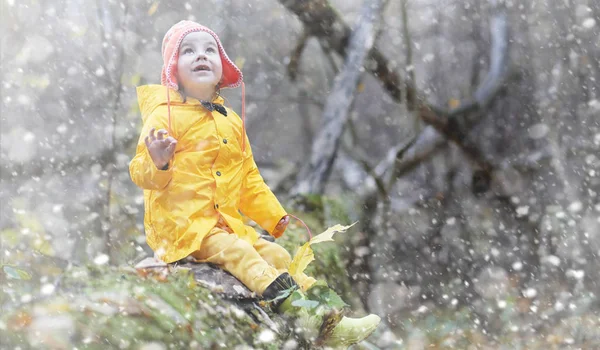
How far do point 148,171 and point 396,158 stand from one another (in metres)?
3.72

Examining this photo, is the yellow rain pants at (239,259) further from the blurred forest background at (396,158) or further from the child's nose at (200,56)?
the blurred forest background at (396,158)

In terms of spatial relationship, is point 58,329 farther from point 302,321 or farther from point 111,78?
point 111,78

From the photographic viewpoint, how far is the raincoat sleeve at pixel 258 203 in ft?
7.65

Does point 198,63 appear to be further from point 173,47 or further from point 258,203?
point 258,203

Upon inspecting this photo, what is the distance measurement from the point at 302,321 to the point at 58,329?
Result: 77 centimetres

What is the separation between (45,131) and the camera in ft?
21.0

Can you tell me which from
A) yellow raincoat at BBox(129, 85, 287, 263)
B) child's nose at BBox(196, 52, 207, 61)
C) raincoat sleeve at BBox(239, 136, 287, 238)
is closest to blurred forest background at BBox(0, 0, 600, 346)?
raincoat sleeve at BBox(239, 136, 287, 238)

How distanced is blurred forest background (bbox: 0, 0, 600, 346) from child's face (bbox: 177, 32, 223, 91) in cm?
223

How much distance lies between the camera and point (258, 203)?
2336 mm

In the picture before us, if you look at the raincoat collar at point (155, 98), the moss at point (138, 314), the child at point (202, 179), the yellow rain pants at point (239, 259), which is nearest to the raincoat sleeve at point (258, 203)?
the child at point (202, 179)

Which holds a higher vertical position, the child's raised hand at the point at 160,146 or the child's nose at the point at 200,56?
the child's nose at the point at 200,56

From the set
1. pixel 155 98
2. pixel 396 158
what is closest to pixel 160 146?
pixel 155 98

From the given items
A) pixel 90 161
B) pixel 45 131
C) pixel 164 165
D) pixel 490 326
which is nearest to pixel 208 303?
pixel 164 165

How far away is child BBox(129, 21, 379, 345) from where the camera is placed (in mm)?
2006
